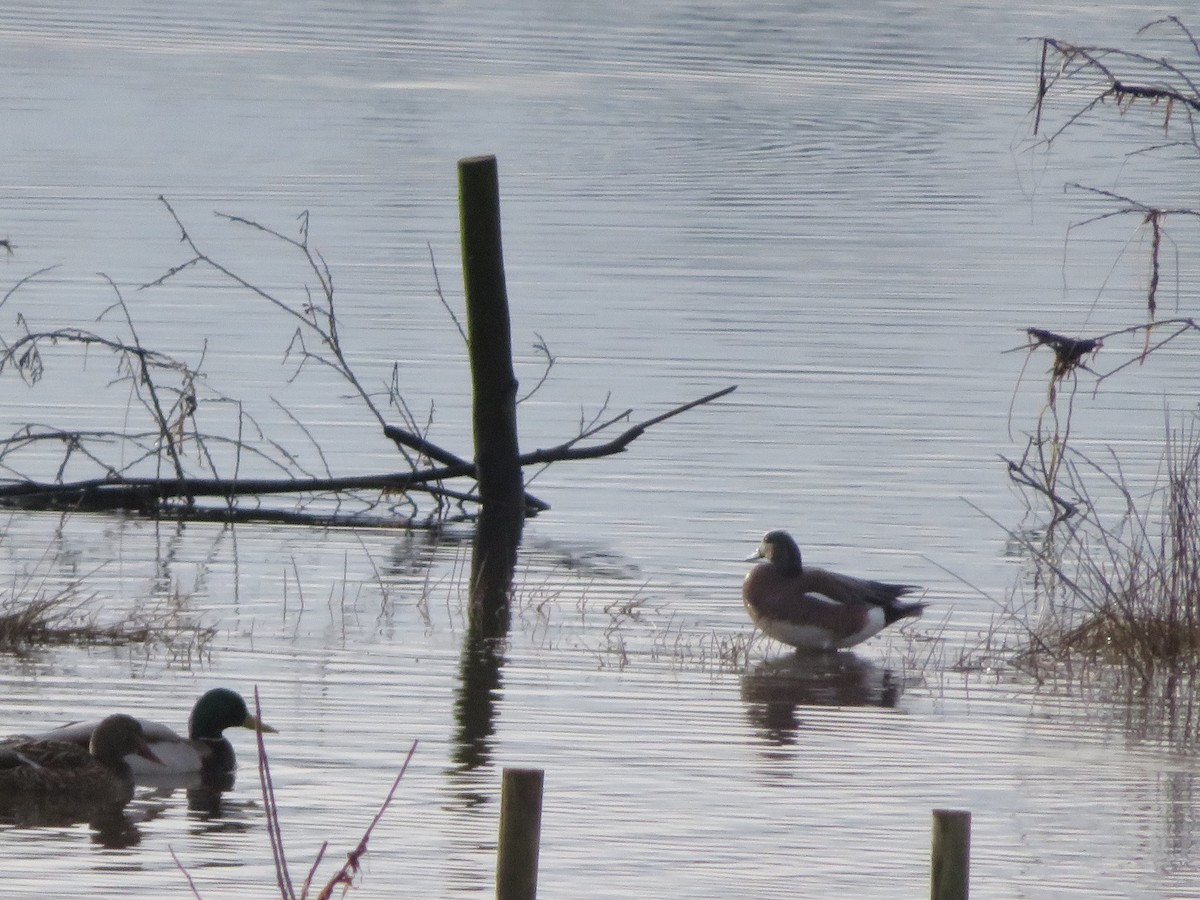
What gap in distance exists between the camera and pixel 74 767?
30.8 ft

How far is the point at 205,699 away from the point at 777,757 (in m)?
2.37

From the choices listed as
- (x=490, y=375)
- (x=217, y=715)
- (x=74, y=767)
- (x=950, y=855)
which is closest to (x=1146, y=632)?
(x=217, y=715)

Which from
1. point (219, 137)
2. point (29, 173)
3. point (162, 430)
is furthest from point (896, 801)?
point (219, 137)

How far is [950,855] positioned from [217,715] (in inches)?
203

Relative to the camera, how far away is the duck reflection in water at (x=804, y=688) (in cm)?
1112

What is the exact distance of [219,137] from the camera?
141ft

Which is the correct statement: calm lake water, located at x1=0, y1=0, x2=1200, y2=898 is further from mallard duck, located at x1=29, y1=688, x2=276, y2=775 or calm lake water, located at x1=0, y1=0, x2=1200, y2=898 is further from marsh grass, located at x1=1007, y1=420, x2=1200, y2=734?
marsh grass, located at x1=1007, y1=420, x2=1200, y2=734

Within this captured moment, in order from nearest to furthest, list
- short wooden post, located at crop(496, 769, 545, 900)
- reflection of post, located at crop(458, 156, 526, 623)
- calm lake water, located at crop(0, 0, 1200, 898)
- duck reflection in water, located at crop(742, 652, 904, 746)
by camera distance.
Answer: short wooden post, located at crop(496, 769, 545, 900)
calm lake water, located at crop(0, 0, 1200, 898)
duck reflection in water, located at crop(742, 652, 904, 746)
reflection of post, located at crop(458, 156, 526, 623)

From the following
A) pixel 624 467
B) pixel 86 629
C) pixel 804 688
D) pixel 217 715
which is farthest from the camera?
pixel 624 467

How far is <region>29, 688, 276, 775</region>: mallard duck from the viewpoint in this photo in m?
9.77

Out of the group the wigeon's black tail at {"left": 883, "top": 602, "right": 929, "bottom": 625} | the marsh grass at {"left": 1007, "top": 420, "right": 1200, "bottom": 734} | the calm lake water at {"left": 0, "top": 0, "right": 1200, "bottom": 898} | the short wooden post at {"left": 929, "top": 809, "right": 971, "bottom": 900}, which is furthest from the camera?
the wigeon's black tail at {"left": 883, "top": 602, "right": 929, "bottom": 625}

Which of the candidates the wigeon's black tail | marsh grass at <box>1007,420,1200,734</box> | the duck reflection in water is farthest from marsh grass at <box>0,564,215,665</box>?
marsh grass at <box>1007,420,1200,734</box>

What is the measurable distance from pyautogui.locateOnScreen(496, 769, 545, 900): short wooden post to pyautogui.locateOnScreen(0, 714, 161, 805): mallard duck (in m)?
4.01

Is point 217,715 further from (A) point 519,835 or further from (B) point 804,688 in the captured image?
(A) point 519,835
